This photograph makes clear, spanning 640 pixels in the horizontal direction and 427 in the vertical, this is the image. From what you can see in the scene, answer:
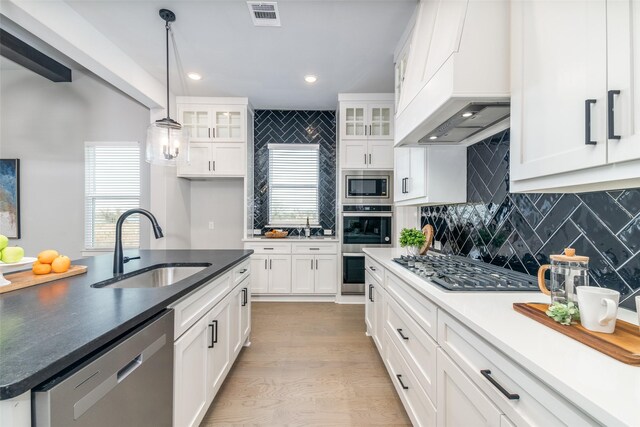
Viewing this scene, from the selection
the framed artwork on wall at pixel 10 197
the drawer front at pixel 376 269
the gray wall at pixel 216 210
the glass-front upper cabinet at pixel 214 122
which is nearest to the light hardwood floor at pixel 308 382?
the drawer front at pixel 376 269

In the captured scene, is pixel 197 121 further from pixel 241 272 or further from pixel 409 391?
pixel 409 391

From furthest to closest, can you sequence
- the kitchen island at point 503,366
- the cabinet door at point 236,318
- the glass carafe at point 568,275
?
the cabinet door at point 236,318
the glass carafe at point 568,275
the kitchen island at point 503,366

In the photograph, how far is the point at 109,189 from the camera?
409 cm

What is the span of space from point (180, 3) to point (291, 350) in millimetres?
2979

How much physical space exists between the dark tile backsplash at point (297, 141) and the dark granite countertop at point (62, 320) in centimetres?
301

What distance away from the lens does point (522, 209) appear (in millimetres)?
1621

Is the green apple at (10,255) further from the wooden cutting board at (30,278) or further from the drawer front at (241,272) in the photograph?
the drawer front at (241,272)

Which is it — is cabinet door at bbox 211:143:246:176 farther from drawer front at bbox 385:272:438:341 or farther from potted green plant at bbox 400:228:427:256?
drawer front at bbox 385:272:438:341

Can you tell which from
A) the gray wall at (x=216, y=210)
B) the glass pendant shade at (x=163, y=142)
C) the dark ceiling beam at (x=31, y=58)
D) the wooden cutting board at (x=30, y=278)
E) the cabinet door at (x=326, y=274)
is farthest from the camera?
the gray wall at (x=216, y=210)

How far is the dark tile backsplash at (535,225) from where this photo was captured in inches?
42.4

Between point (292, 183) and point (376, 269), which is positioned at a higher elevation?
point (292, 183)

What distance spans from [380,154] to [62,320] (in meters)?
3.61

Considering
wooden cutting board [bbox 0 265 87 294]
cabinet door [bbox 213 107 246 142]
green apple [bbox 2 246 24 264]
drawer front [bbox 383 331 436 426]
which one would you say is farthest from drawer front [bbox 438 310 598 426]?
cabinet door [bbox 213 107 246 142]

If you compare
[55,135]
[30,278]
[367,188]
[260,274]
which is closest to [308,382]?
[30,278]
